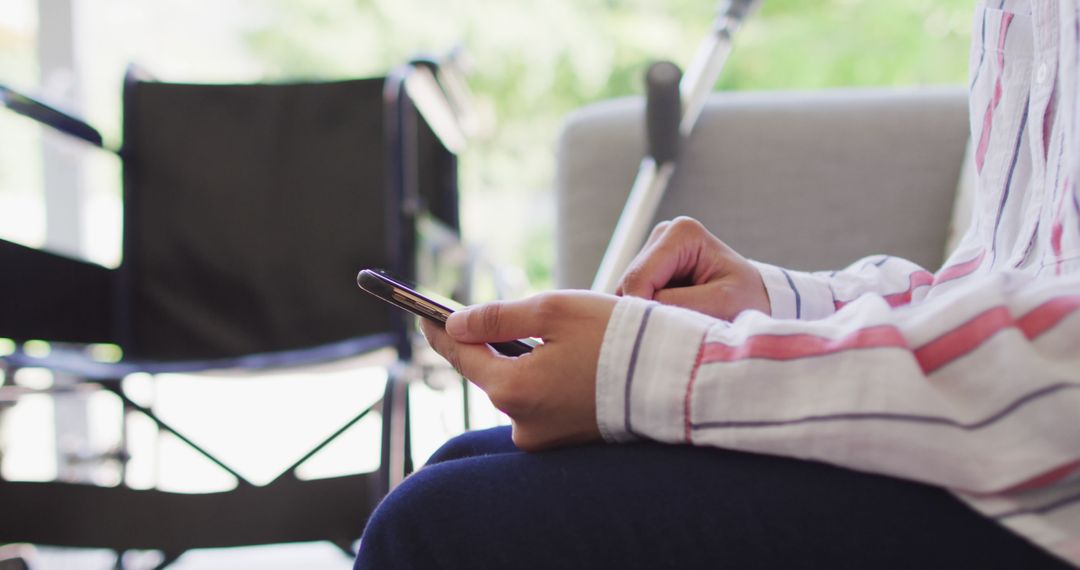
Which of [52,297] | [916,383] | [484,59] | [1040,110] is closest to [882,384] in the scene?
[916,383]

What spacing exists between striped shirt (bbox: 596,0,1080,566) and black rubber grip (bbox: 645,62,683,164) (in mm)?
570

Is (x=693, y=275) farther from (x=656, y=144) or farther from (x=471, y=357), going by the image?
(x=656, y=144)

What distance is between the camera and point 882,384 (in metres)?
0.30

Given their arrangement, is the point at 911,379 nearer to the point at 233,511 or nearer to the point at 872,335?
the point at 872,335

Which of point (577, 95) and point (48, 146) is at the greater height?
point (577, 95)

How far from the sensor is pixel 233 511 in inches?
32.5

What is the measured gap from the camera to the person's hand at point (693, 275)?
0.51 metres

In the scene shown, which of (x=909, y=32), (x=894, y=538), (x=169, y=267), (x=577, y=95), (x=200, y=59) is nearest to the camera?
(x=894, y=538)

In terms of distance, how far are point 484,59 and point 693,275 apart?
287cm

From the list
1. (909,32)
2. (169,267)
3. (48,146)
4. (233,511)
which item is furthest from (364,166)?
(909,32)

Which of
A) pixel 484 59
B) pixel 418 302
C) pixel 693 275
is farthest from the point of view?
pixel 484 59

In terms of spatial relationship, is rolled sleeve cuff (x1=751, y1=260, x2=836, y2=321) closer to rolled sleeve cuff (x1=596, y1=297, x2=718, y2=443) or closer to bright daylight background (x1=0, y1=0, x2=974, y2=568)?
rolled sleeve cuff (x1=596, y1=297, x2=718, y2=443)

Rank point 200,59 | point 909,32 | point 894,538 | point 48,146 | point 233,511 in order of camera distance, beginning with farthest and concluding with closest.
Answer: point 200,59
point 909,32
point 48,146
point 233,511
point 894,538

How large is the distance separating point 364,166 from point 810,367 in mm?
1236
